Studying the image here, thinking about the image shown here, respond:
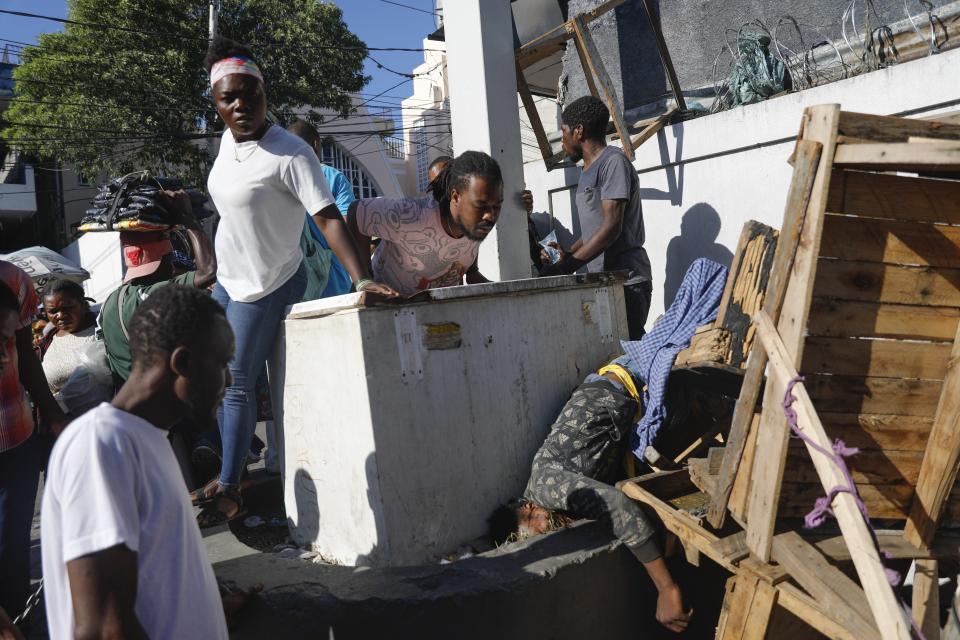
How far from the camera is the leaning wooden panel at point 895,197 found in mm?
2057

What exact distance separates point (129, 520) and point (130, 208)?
250 centimetres

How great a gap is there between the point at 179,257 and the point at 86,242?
1809cm

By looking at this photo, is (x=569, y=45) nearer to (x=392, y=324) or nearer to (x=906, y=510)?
(x=392, y=324)

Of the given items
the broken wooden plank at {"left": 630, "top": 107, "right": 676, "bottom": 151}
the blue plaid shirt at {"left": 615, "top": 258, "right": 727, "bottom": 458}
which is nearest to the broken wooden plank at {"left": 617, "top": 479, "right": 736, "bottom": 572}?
the blue plaid shirt at {"left": 615, "top": 258, "right": 727, "bottom": 458}

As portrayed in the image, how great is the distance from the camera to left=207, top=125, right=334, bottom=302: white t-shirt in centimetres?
300

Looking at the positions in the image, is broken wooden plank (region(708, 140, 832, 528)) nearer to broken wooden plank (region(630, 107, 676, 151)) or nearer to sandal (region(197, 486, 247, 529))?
sandal (region(197, 486, 247, 529))

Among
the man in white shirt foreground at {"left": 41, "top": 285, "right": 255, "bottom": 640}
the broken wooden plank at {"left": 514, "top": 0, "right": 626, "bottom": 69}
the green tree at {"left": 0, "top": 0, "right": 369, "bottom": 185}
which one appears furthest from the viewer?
the green tree at {"left": 0, "top": 0, "right": 369, "bottom": 185}

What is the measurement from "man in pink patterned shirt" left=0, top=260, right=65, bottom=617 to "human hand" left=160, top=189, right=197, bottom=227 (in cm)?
96

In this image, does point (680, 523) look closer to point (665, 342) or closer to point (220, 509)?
point (665, 342)

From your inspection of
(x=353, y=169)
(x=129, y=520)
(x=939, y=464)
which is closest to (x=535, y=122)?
(x=939, y=464)

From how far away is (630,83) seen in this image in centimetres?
650

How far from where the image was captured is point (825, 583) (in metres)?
2.09

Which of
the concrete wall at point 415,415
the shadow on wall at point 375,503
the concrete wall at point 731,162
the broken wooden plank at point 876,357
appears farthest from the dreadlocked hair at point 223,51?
the concrete wall at point 731,162

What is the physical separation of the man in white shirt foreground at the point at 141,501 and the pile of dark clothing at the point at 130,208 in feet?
6.78
